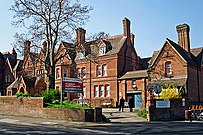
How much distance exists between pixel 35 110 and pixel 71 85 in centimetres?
395

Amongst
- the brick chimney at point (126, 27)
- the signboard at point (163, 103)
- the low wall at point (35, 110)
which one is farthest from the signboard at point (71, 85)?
the brick chimney at point (126, 27)

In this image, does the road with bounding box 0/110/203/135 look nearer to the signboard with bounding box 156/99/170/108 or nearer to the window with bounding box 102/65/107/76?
the signboard with bounding box 156/99/170/108

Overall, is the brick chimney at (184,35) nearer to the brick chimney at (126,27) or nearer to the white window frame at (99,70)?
the brick chimney at (126,27)

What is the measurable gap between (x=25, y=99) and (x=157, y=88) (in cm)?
1901

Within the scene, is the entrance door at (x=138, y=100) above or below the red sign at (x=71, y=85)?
below

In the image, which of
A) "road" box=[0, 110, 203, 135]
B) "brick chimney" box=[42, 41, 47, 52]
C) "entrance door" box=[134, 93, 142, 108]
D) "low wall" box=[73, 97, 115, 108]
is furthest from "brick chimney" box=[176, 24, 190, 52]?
"road" box=[0, 110, 203, 135]

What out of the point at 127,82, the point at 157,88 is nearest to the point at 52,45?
the point at 157,88

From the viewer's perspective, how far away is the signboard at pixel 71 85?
944 inches

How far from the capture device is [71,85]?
2461cm

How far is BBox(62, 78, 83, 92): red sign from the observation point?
2397 cm

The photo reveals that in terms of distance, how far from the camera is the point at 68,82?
2434cm

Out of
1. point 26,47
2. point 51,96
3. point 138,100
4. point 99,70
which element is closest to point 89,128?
point 51,96

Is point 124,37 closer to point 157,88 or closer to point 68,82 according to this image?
point 157,88

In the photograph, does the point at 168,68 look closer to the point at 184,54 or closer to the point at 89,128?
the point at 184,54
